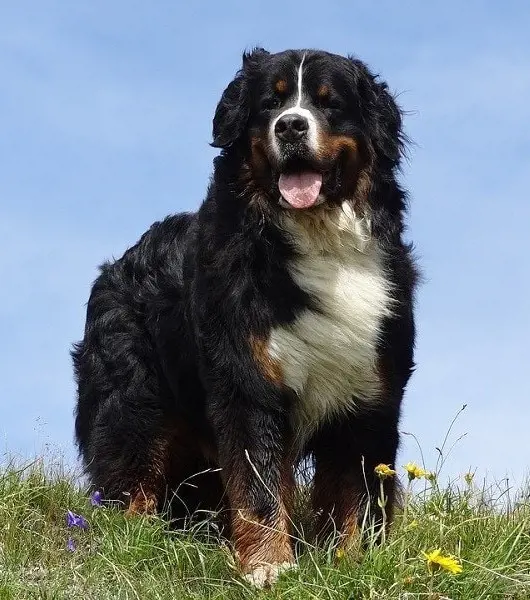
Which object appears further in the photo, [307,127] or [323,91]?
[323,91]

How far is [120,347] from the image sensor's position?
627 cm

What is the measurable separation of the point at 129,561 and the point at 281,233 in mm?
1667

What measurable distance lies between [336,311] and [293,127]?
884 millimetres

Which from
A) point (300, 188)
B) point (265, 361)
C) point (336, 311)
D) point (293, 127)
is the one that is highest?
point (293, 127)

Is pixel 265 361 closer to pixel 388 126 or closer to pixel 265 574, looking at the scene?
pixel 265 574

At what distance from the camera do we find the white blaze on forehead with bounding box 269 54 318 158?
498cm

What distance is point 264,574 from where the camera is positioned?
487 cm

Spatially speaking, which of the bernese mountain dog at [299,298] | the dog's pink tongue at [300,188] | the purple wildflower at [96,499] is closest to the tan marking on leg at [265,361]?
the bernese mountain dog at [299,298]

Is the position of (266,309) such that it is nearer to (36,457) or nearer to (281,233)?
(281,233)

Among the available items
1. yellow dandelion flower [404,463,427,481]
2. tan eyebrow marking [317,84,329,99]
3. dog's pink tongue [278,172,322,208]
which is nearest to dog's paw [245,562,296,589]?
yellow dandelion flower [404,463,427,481]

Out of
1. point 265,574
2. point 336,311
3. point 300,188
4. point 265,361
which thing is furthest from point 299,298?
point 265,574

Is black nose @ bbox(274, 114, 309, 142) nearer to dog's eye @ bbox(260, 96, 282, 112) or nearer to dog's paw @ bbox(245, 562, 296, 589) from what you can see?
dog's eye @ bbox(260, 96, 282, 112)

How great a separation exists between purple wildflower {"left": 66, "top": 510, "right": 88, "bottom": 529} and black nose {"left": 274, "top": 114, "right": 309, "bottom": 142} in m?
2.07

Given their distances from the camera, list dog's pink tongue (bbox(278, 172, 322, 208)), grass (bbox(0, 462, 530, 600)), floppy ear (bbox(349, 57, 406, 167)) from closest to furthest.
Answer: grass (bbox(0, 462, 530, 600)) < dog's pink tongue (bbox(278, 172, 322, 208)) < floppy ear (bbox(349, 57, 406, 167))
